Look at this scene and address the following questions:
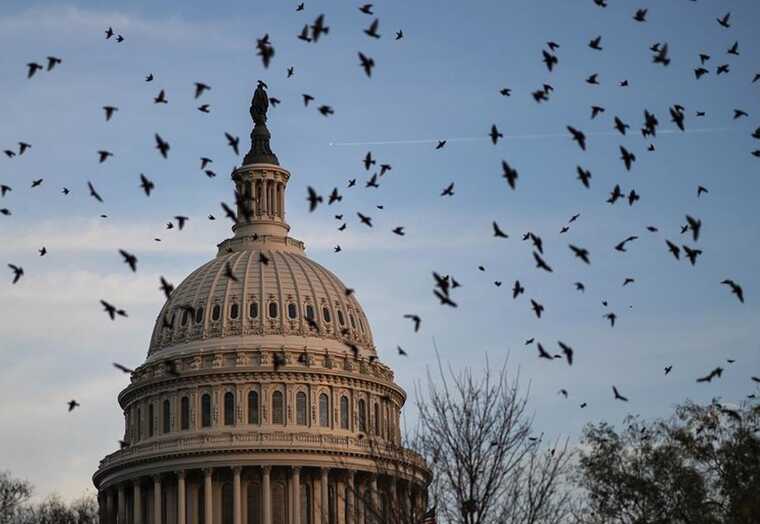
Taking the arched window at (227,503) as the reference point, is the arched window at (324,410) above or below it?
above

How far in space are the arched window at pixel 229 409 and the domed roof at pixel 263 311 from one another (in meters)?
4.33

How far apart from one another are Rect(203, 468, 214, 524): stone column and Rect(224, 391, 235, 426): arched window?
5009mm

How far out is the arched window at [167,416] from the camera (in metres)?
156

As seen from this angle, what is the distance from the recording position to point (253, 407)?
155 m

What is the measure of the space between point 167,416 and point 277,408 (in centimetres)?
942

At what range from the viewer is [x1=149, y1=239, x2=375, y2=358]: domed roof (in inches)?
6245

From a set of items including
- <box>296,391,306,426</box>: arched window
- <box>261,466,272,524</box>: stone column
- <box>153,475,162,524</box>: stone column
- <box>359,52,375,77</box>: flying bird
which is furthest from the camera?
<box>296,391,306,426</box>: arched window

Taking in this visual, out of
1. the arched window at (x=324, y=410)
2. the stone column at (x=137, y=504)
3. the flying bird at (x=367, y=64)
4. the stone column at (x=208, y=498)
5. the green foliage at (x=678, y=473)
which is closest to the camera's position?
the flying bird at (x=367, y=64)

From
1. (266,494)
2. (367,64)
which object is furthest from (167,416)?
(367,64)

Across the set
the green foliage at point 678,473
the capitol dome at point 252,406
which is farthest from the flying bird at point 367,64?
the capitol dome at point 252,406

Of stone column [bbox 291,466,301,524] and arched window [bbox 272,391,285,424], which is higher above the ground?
arched window [bbox 272,391,285,424]

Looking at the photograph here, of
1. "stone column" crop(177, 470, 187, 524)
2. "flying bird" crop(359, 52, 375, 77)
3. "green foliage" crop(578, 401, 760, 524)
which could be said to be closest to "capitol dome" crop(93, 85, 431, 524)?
"stone column" crop(177, 470, 187, 524)

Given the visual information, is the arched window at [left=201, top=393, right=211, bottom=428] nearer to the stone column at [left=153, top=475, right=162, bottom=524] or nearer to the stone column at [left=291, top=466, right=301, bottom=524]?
the stone column at [left=153, top=475, right=162, bottom=524]

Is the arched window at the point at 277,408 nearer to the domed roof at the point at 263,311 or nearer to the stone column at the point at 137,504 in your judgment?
the domed roof at the point at 263,311
